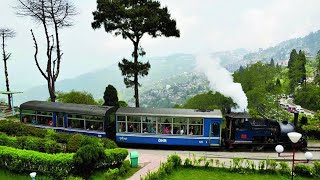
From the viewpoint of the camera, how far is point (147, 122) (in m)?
20.6

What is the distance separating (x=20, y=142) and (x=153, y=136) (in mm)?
7078

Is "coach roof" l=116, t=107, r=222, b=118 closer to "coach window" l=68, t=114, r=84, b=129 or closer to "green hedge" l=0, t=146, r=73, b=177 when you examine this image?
"coach window" l=68, t=114, r=84, b=129

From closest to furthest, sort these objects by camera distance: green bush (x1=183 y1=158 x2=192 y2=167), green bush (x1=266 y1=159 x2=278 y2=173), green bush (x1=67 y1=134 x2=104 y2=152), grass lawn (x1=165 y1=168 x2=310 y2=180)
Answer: grass lawn (x1=165 y1=168 x2=310 y2=180) < green bush (x1=266 y1=159 x2=278 y2=173) < green bush (x1=67 y1=134 x2=104 y2=152) < green bush (x1=183 y1=158 x2=192 y2=167)

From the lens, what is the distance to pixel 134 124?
20797 mm

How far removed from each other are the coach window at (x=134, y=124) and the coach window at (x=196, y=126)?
2.94 meters

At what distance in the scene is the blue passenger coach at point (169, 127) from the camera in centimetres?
1998

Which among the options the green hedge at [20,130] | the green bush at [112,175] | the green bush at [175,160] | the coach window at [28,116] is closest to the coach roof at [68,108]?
the coach window at [28,116]

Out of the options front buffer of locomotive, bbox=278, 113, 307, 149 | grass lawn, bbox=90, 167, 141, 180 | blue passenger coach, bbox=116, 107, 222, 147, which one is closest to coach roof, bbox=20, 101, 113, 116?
blue passenger coach, bbox=116, 107, 222, 147

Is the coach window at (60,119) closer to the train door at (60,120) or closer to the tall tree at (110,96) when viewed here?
the train door at (60,120)

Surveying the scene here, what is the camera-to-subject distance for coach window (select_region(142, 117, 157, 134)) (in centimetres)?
2053

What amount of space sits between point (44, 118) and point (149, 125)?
6940 mm

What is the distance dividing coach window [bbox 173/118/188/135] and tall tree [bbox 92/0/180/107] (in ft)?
21.8

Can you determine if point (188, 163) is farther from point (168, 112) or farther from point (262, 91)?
point (262, 91)

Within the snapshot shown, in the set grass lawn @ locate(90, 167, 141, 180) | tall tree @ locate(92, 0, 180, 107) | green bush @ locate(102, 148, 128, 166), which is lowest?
grass lawn @ locate(90, 167, 141, 180)
